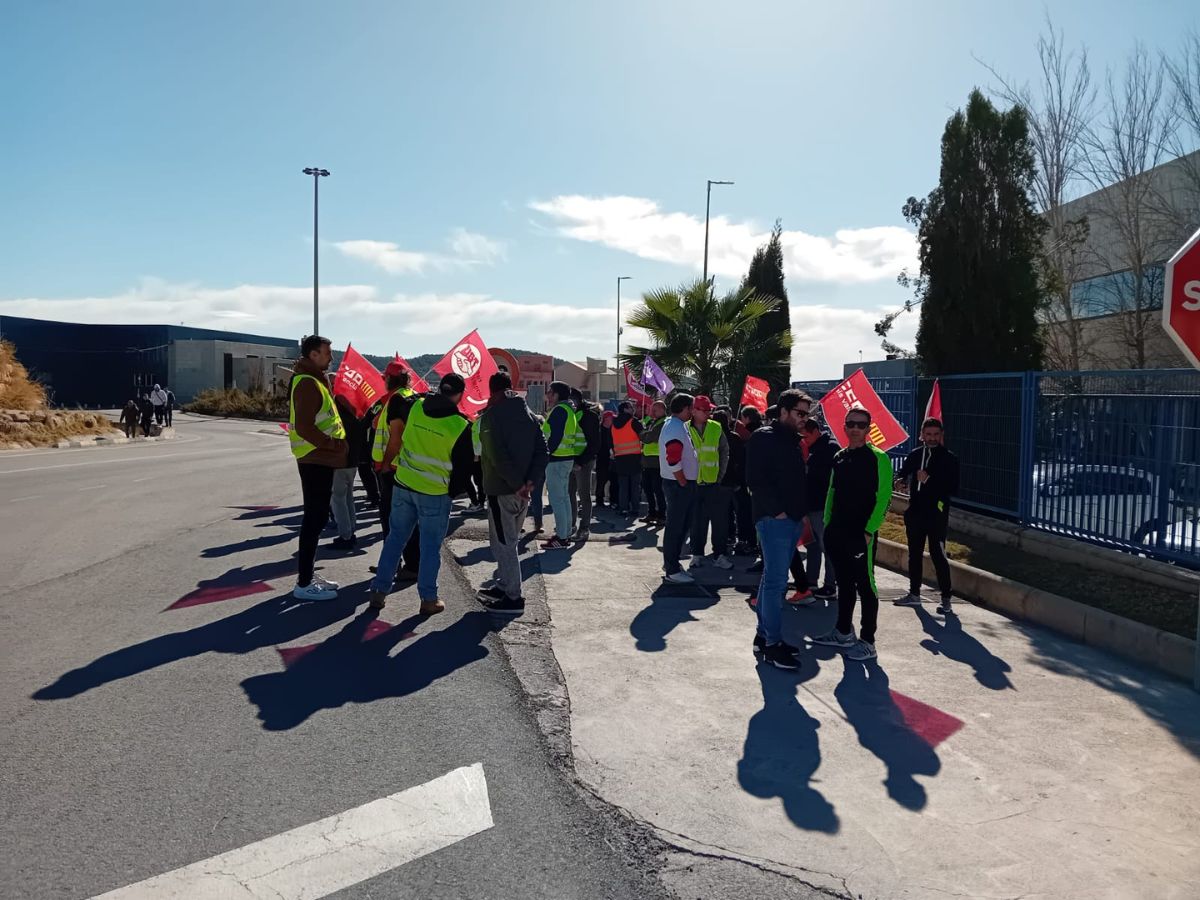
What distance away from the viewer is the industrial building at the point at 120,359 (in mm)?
73625

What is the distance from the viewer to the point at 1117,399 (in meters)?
8.68

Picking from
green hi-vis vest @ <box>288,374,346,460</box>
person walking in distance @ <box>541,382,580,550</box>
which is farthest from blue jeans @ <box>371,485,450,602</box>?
person walking in distance @ <box>541,382,580,550</box>

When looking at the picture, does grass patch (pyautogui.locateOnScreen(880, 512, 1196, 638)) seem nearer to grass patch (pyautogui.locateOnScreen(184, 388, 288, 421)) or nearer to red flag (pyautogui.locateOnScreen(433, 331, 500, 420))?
red flag (pyautogui.locateOnScreen(433, 331, 500, 420))

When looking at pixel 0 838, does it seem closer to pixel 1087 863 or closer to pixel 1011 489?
pixel 1087 863

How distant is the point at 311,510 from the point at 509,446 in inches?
63.8

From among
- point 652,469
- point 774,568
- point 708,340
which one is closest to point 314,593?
point 774,568

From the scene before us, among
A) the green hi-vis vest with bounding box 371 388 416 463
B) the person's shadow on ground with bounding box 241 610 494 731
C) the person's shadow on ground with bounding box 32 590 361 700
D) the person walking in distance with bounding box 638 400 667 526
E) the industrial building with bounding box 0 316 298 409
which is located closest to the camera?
the person's shadow on ground with bounding box 241 610 494 731

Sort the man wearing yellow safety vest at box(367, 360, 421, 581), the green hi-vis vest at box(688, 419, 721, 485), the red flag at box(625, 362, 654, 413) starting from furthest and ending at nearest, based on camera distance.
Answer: the red flag at box(625, 362, 654, 413), the green hi-vis vest at box(688, 419, 721, 485), the man wearing yellow safety vest at box(367, 360, 421, 581)

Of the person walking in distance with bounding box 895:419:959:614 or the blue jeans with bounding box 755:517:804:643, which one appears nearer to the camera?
the blue jeans with bounding box 755:517:804:643

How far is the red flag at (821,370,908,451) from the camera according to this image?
9.06m

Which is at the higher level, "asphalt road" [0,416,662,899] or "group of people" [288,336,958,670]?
"group of people" [288,336,958,670]

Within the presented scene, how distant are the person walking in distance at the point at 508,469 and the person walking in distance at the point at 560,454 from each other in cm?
289

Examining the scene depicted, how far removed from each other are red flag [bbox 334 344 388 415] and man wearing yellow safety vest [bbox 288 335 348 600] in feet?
12.4

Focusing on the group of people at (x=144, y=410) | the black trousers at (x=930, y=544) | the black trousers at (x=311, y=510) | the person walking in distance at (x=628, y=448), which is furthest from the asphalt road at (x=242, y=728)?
the group of people at (x=144, y=410)
